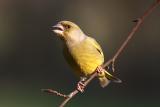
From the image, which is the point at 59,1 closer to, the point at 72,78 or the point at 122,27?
the point at 122,27

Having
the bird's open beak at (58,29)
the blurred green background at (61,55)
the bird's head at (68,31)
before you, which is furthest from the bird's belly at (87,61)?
the blurred green background at (61,55)

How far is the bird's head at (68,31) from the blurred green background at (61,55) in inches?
334

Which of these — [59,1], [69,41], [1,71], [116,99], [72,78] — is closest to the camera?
[69,41]

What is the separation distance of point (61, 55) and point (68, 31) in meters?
11.1

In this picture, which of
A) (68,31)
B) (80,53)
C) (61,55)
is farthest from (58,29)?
(61,55)

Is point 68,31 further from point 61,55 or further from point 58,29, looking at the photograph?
point 61,55

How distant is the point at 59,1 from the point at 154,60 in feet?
11.6

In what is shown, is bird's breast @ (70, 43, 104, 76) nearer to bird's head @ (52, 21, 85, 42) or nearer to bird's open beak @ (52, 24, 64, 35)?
bird's head @ (52, 21, 85, 42)

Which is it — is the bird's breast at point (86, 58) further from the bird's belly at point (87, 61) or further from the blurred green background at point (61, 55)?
the blurred green background at point (61, 55)

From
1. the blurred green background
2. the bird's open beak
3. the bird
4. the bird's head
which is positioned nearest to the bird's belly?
the bird

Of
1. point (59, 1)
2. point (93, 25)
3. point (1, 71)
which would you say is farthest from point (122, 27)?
point (1, 71)

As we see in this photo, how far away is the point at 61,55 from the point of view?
53.7 feet

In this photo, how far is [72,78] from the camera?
15633 millimetres

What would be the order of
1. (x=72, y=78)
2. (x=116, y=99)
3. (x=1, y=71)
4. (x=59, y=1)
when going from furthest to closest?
(x=59, y=1)
(x=1, y=71)
(x=72, y=78)
(x=116, y=99)
